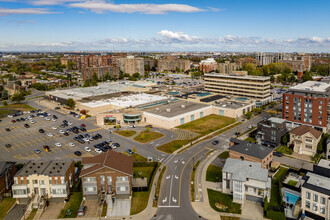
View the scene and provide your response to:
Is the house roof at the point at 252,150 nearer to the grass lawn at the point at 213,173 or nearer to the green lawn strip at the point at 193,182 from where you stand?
the grass lawn at the point at 213,173

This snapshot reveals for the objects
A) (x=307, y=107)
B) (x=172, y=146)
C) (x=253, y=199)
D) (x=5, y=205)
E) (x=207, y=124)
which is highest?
(x=307, y=107)

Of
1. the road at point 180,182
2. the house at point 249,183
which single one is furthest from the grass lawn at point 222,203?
the road at point 180,182

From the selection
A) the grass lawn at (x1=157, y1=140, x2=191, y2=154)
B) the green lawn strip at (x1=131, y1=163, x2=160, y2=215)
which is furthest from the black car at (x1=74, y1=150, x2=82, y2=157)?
the green lawn strip at (x1=131, y1=163, x2=160, y2=215)

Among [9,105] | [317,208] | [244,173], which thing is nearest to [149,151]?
[244,173]

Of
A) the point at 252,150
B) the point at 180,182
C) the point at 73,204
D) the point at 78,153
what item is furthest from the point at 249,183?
the point at 78,153

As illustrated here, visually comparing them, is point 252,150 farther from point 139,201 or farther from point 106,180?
point 106,180

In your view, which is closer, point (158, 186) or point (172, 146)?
point (158, 186)
